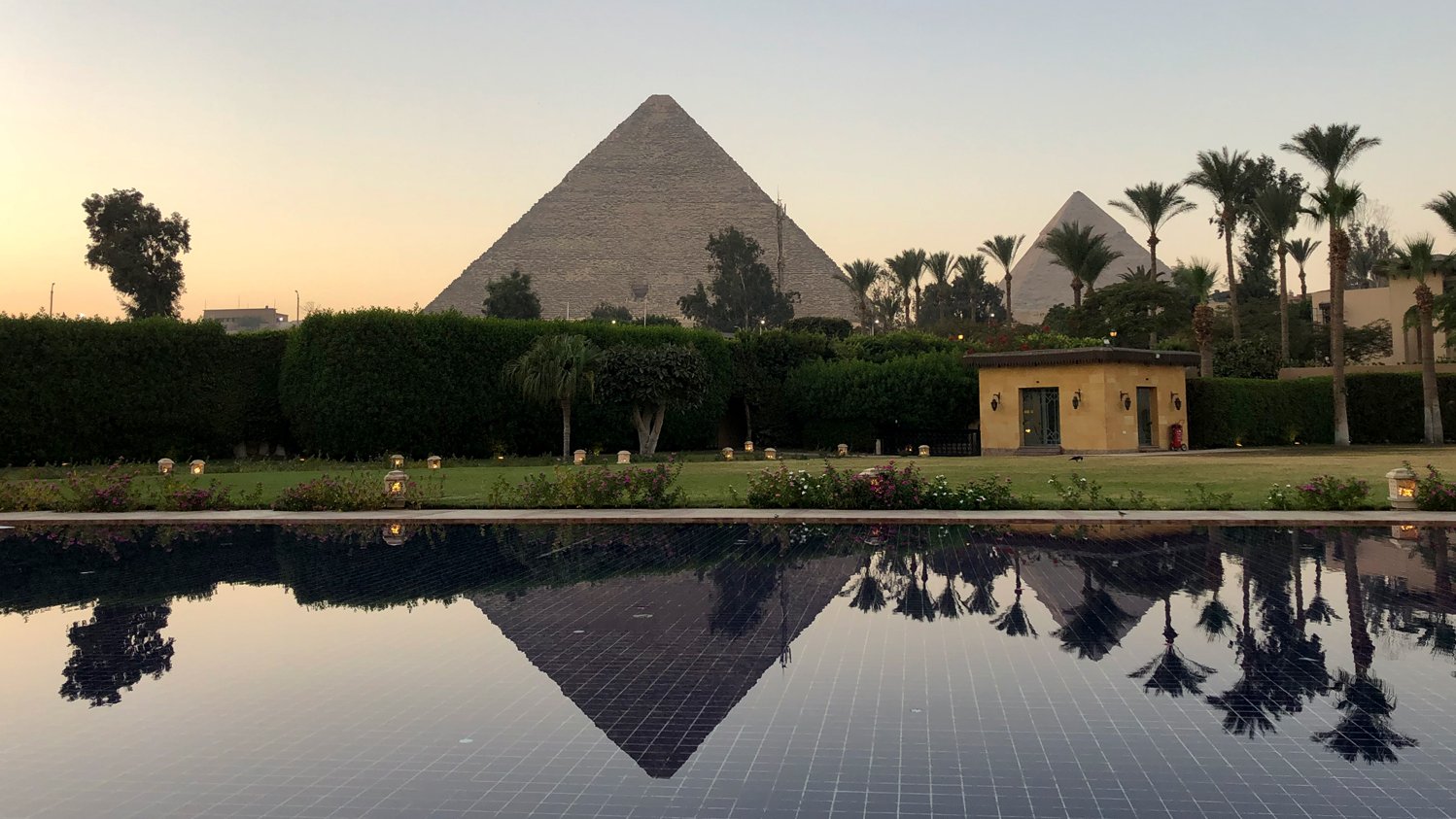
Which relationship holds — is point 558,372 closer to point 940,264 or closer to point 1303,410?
point 1303,410

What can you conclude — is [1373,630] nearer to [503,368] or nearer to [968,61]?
[968,61]

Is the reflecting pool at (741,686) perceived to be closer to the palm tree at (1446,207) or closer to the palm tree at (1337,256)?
the palm tree at (1337,256)

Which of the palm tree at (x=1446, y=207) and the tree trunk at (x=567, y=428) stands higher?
the palm tree at (x=1446, y=207)

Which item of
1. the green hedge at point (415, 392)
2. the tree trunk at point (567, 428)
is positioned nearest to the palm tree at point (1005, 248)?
the green hedge at point (415, 392)

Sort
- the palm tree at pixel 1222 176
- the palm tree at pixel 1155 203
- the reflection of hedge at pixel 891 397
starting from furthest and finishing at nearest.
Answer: the palm tree at pixel 1155 203 < the palm tree at pixel 1222 176 < the reflection of hedge at pixel 891 397

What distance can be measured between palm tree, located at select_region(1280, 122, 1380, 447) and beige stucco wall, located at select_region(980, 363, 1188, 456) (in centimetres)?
628

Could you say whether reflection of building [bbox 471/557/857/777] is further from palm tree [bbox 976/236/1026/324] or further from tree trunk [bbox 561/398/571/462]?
palm tree [bbox 976/236/1026/324]

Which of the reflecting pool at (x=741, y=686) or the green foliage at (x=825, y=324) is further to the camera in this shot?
the green foliage at (x=825, y=324)

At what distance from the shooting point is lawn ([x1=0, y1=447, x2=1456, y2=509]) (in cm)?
1692

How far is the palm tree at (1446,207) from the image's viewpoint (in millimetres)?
38469

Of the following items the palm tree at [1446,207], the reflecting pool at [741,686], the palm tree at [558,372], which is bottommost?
the reflecting pool at [741,686]

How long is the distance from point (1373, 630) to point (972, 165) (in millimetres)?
33760

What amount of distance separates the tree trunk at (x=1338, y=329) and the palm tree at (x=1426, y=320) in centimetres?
247

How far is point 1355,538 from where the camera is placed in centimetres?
1188
